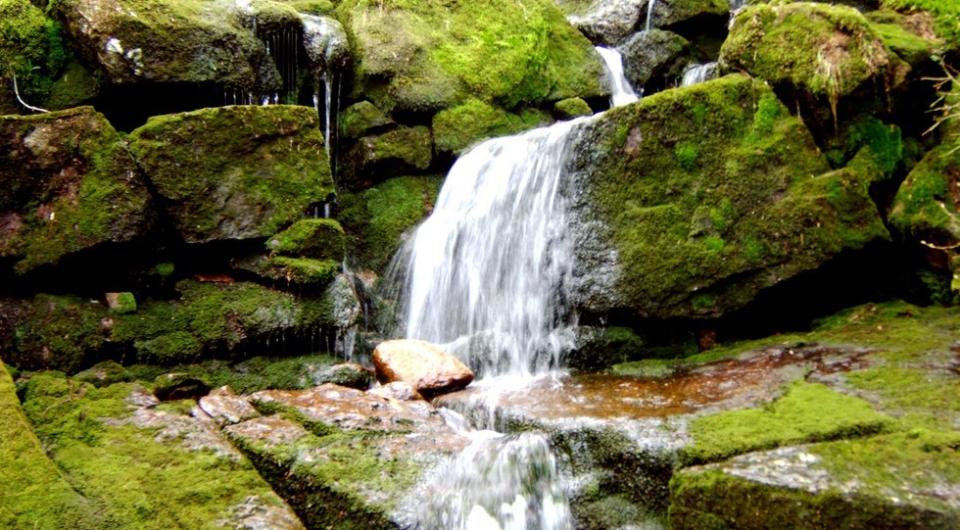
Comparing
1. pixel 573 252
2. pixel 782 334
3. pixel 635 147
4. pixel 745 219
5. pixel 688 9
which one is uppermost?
pixel 688 9

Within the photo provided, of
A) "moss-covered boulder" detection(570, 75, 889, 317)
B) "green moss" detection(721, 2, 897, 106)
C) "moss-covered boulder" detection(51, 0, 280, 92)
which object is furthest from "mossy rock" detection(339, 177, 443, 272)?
"green moss" detection(721, 2, 897, 106)

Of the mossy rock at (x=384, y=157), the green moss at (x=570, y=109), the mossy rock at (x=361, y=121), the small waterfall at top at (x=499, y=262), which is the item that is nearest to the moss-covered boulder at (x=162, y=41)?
the mossy rock at (x=361, y=121)

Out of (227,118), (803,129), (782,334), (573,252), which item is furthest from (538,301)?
(227,118)

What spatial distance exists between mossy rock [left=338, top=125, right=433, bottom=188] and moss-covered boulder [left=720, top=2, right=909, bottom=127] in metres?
3.83

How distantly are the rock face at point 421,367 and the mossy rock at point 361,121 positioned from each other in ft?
11.0

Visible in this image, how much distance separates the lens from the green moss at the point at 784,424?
146 inches

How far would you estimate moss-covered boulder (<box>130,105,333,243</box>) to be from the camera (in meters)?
6.15

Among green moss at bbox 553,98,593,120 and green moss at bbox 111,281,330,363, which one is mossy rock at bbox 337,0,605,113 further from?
green moss at bbox 111,281,330,363

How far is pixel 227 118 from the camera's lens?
6.45 meters

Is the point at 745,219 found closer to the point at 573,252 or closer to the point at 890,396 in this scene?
the point at 573,252

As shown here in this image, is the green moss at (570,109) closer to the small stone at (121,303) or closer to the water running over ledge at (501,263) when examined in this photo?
the water running over ledge at (501,263)

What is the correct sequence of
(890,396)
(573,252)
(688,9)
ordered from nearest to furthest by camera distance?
(890,396)
(573,252)
(688,9)

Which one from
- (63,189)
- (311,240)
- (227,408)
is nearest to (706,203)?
(311,240)

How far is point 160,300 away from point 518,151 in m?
3.70
